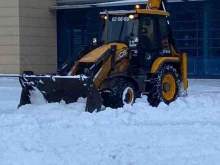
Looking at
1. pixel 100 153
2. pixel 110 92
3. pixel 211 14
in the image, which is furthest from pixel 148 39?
pixel 211 14

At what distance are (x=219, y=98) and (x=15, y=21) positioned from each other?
54.9 feet

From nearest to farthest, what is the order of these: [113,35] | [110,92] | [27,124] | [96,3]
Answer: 1. [27,124]
2. [110,92]
3. [113,35]
4. [96,3]

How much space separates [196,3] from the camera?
98.2ft

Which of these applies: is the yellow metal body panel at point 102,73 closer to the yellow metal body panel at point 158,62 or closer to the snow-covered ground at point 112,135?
the snow-covered ground at point 112,135

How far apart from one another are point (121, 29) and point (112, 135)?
5088 mm

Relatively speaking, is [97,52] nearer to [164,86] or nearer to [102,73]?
[102,73]

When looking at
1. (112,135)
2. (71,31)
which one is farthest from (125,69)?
(71,31)

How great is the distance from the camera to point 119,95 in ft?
49.8

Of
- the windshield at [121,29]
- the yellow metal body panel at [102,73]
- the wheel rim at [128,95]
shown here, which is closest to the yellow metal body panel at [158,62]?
the windshield at [121,29]

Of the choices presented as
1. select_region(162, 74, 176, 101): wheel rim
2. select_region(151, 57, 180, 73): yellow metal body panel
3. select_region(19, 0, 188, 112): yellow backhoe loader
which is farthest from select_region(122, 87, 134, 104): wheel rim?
select_region(162, 74, 176, 101): wheel rim

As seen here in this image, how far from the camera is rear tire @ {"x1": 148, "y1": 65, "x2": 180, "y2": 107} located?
1625 centimetres

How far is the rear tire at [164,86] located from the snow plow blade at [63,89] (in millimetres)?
2247

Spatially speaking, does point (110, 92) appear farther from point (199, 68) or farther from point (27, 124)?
point (199, 68)

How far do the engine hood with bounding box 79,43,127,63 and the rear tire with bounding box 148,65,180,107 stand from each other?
3.92 ft
